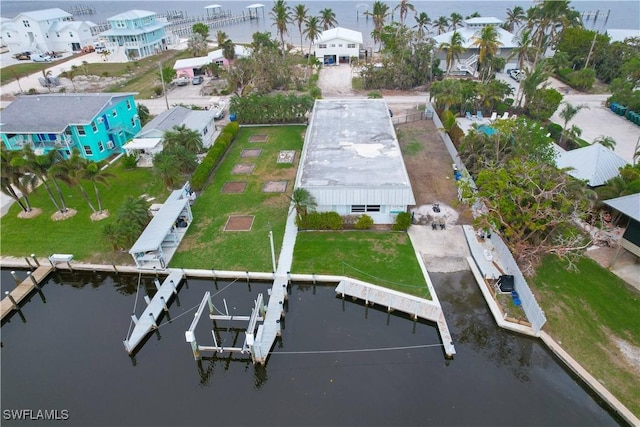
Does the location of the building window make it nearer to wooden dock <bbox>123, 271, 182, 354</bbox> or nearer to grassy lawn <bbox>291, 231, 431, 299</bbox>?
grassy lawn <bbox>291, 231, 431, 299</bbox>

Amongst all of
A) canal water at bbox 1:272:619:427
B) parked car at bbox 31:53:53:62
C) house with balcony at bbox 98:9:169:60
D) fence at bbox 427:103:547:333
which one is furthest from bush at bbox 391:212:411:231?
parked car at bbox 31:53:53:62


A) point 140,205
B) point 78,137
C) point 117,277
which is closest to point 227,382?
point 117,277

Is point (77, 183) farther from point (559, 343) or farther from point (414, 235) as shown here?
point (559, 343)

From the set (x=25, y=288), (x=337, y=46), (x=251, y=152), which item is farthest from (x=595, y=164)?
(x=337, y=46)

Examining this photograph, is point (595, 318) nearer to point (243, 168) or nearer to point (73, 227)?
point (243, 168)

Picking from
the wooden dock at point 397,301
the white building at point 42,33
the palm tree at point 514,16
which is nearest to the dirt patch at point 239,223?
the wooden dock at point 397,301

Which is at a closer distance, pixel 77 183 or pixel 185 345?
pixel 185 345
